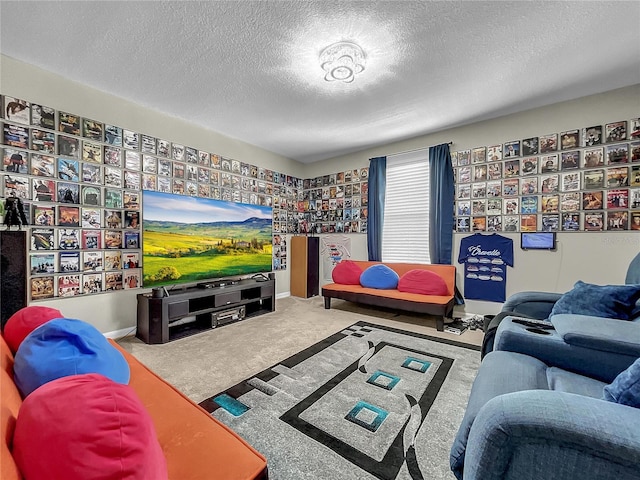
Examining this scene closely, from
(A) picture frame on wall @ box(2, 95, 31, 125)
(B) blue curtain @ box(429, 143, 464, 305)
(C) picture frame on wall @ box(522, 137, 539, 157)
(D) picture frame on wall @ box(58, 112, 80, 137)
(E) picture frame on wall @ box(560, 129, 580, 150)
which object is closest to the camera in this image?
(A) picture frame on wall @ box(2, 95, 31, 125)

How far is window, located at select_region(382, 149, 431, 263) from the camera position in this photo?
3.95 meters

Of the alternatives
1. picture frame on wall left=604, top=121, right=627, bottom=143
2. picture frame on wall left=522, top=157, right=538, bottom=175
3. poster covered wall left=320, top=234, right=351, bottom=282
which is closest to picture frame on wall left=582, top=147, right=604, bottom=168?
picture frame on wall left=604, top=121, right=627, bottom=143

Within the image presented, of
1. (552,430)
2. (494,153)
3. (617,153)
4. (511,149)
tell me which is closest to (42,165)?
(552,430)

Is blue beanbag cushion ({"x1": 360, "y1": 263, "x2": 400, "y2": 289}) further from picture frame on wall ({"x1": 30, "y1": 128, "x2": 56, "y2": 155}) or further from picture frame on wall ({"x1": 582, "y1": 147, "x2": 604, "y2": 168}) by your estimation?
picture frame on wall ({"x1": 30, "y1": 128, "x2": 56, "y2": 155})

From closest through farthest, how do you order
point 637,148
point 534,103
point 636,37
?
point 636,37, point 637,148, point 534,103

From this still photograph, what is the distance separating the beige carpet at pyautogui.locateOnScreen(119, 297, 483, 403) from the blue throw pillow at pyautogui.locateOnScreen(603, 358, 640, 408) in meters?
2.01

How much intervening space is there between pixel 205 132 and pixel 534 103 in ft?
13.4

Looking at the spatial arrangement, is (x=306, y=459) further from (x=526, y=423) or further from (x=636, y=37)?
(x=636, y=37)

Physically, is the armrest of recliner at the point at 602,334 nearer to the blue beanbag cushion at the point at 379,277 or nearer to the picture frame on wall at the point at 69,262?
the blue beanbag cushion at the point at 379,277

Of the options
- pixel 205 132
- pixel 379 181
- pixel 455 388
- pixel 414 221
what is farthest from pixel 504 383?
pixel 205 132

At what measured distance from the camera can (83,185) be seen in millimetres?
2641

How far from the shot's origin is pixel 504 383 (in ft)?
3.73

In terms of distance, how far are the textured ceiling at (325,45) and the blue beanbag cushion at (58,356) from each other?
6.68ft

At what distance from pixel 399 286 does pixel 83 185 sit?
12.6ft
